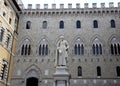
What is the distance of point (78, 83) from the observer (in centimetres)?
2238

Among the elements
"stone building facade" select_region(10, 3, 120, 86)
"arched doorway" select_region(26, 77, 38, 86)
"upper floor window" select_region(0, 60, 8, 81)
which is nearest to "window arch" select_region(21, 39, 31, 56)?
"stone building facade" select_region(10, 3, 120, 86)

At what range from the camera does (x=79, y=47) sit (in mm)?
24203

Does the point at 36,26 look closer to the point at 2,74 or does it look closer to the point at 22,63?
the point at 22,63

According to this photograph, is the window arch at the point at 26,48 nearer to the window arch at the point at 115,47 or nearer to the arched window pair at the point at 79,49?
the arched window pair at the point at 79,49

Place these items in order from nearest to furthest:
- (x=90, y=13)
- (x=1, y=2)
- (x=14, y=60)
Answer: (x=1, y=2)
(x=14, y=60)
(x=90, y=13)

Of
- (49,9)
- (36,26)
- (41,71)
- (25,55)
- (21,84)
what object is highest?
(49,9)

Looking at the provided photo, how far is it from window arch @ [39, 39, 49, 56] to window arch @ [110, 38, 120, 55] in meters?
7.39

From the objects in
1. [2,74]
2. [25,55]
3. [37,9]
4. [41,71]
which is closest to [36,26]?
[37,9]

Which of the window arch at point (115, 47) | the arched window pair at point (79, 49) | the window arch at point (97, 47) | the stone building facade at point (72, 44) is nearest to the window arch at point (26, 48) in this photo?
the stone building facade at point (72, 44)

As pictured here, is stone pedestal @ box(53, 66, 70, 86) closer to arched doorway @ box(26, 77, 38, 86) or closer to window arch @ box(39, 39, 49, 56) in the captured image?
arched doorway @ box(26, 77, 38, 86)

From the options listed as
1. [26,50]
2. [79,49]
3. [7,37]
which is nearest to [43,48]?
[26,50]

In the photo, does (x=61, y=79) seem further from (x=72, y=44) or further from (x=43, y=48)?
(x=43, y=48)

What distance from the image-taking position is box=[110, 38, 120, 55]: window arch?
23.6 metres

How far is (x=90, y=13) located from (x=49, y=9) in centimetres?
501
